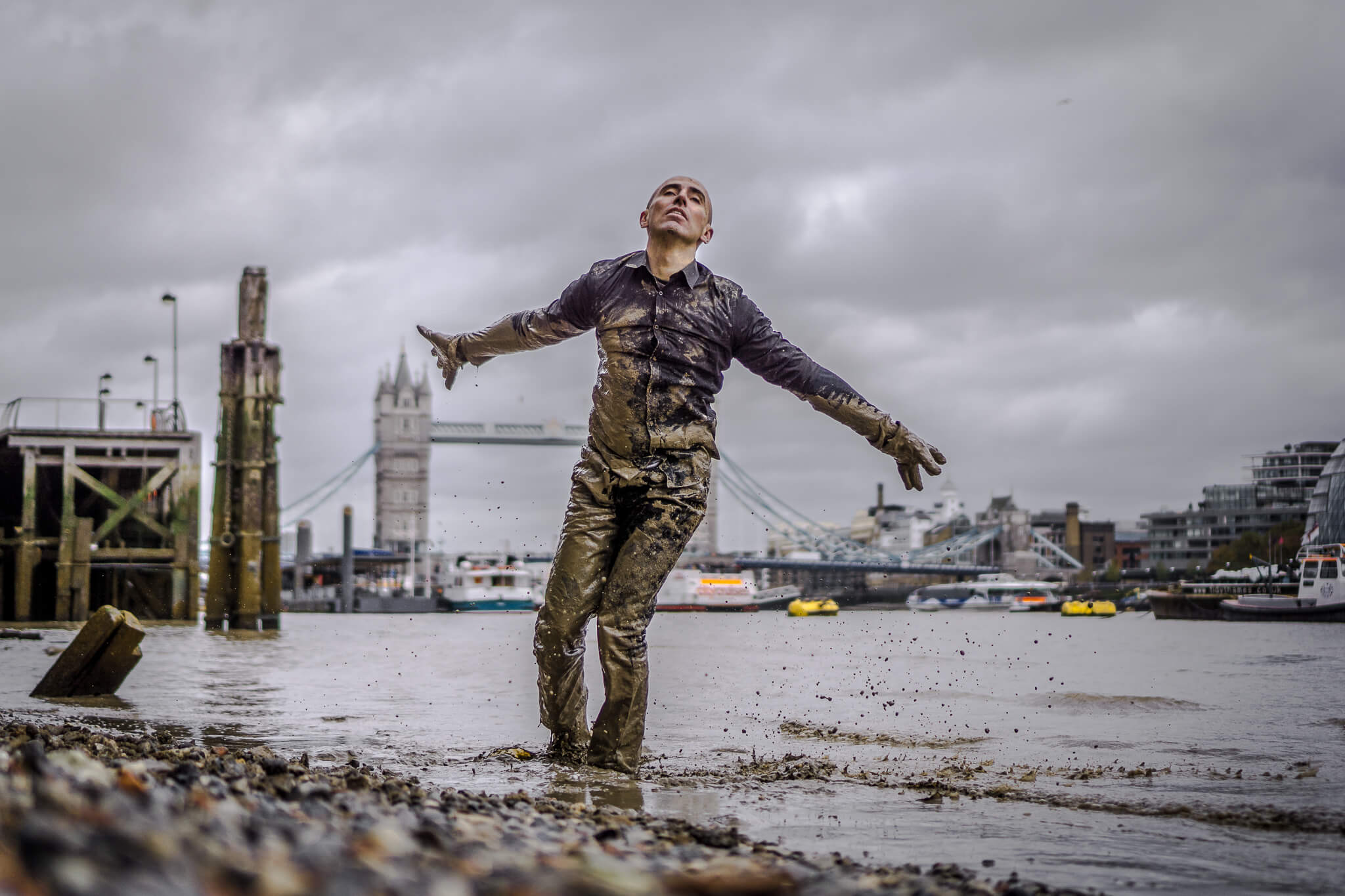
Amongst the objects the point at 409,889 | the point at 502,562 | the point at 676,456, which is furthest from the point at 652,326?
the point at 502,562

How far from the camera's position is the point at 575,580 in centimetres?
426

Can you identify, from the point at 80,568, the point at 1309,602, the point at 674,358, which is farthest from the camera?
the point at 1309,602

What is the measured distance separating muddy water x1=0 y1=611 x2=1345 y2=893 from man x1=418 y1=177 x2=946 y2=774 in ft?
1.19

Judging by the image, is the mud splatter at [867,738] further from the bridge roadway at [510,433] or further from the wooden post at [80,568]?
the bridge roadway at [510,433]

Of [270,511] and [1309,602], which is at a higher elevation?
[270,511]

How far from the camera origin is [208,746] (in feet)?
15.6

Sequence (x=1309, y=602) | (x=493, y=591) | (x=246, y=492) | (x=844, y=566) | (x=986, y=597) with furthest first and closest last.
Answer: (x=986, y=597) → (x=844, y=566) → (x=493, y=591) → (x=1309, y=602) → (x=246, y=492)

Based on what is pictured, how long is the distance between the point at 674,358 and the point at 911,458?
942mm

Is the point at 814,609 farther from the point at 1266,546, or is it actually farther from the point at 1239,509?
the point at 1239,509

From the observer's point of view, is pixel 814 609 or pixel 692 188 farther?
pixel 814 609

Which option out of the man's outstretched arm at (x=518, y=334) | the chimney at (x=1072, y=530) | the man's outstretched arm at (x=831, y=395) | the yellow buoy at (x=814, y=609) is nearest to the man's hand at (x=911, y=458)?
the man's outstretched arm at (x=831, y=395)

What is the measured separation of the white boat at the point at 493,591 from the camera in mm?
64062

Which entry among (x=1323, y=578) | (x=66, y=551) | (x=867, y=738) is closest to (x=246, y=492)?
(x=66, y=551)

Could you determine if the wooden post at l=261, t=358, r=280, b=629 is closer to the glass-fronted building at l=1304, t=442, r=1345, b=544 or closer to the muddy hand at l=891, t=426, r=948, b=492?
the muddy hand at l=891, t=426, r=948, b=492
